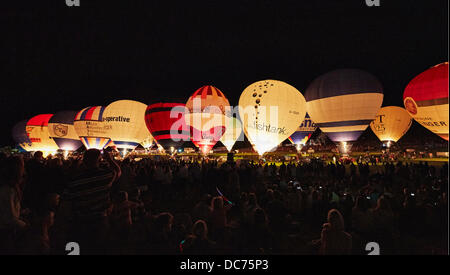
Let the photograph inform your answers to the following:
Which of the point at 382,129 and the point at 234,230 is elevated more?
the point at 382,129

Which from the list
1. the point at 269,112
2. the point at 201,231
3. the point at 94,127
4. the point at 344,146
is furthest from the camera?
the point at 94,127

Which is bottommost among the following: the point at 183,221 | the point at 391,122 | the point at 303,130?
the point at 183,221

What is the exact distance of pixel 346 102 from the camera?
749 inches

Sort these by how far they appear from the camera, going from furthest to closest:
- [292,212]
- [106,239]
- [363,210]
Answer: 1. [292,212]
2. [363,210]
3. [106,239]

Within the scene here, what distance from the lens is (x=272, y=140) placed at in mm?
18250

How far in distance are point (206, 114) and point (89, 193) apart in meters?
18.6

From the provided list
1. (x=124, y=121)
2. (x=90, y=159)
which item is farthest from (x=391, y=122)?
(x=90, y=159)

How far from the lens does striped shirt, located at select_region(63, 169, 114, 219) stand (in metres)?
3.12

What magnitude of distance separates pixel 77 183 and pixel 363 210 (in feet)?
15.7

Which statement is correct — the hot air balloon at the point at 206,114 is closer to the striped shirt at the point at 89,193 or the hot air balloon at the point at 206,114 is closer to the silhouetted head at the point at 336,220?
the striped shirt at the point at 89,193

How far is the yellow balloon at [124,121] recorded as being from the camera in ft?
80.3

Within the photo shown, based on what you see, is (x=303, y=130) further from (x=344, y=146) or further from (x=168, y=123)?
A: (x=168, y=123)
